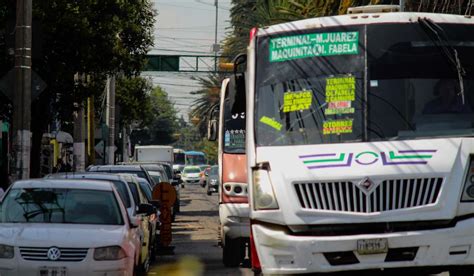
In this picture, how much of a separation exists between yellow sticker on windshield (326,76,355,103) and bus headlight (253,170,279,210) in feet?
3.41

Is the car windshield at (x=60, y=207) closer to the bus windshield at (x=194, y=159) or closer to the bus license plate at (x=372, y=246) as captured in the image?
the bus license plate at (x=372, y=246)

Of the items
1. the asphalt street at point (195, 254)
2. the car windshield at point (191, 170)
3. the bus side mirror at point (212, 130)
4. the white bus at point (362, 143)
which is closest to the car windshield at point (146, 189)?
the asphalt street at point (195, 254)

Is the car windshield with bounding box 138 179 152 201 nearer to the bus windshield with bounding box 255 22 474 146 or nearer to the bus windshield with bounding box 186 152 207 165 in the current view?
the bus windshield with bounding box 255 22 474 146

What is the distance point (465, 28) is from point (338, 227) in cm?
259

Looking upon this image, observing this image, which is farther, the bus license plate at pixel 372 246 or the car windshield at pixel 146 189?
the car windshield at pixel 146 189

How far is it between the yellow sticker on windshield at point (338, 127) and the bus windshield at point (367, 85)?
10mm

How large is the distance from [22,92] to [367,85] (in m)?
12.4

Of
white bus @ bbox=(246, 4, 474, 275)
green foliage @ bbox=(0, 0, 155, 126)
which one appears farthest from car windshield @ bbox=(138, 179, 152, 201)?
white bus @ bbox=(246, 4, 474, 275)

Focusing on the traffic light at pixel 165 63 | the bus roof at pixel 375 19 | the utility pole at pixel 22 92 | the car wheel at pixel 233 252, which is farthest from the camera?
the traffic light at pixel 165 63

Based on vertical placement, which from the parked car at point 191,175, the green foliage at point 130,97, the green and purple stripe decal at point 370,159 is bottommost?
the parked car at point 191,175

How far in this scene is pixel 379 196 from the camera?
36.0 ft

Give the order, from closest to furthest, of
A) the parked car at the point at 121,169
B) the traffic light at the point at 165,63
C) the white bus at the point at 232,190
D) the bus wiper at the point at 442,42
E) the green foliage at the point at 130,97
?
the bus wiper at the point at 442,42 < the white bus at the point at 232,190 < the parked car at the point at 121,169 < the green foliage at the point at 130,97 < the traffic light at the point at 165,63

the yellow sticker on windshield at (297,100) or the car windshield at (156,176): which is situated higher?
the yellow sticker on windshield at (297,100)

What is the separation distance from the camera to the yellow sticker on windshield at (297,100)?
1177 cm
